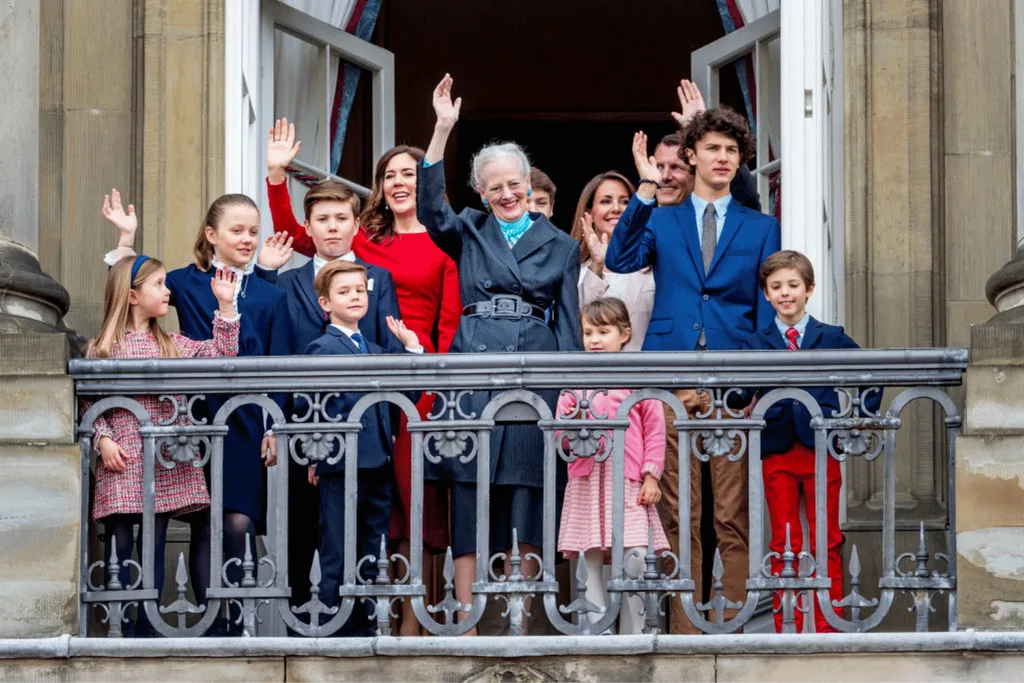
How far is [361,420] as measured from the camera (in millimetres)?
8195

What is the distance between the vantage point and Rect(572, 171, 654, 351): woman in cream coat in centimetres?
898

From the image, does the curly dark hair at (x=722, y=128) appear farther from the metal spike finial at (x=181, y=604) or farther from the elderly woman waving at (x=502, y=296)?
the metal spike finial at (x=181, y=604)

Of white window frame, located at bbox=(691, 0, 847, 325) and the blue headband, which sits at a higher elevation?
white window frame, located at bbox=(691, 0, 847, 325)

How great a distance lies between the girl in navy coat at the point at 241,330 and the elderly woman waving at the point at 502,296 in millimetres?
601

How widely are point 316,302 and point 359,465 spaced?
740mm

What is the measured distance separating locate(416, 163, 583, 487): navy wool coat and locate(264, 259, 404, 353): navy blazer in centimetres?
25

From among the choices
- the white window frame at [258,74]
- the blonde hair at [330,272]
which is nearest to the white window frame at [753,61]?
the white window frame at [258,74]

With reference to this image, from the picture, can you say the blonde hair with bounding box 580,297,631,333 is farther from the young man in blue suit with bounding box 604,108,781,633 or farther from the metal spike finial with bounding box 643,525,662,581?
the metal spike finial with bounding box 643,525,662,581

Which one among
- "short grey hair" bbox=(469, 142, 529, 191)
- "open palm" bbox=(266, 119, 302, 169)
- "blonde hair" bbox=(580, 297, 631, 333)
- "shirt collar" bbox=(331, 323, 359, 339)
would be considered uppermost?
"open palm" bbox=(266, 119, 302, 169)

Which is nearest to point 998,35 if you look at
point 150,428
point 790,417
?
point 790,417

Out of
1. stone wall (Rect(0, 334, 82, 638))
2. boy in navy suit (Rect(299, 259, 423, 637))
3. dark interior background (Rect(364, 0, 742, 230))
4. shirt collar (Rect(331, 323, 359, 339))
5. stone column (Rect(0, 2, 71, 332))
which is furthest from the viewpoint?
dark interior background (Rect(364, 0, 742, 230))

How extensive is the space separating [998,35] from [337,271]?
3.60m

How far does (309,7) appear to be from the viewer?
35.2 feet

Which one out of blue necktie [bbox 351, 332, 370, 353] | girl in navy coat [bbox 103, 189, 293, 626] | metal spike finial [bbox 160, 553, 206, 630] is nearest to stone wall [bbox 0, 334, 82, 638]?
metal spike finial [bbox 160, 553, 206, 630]
